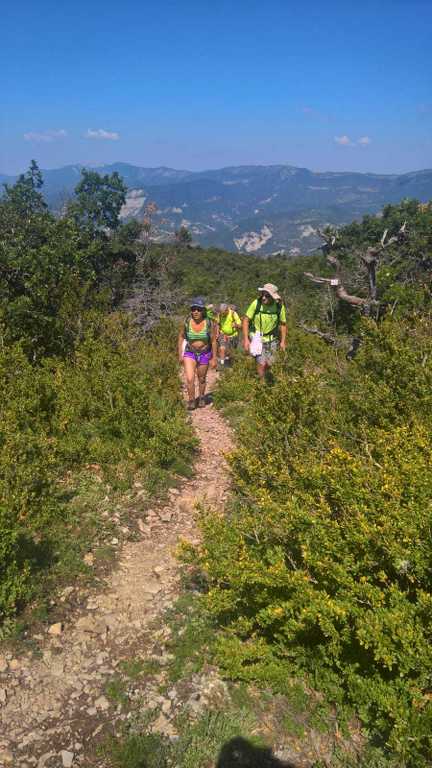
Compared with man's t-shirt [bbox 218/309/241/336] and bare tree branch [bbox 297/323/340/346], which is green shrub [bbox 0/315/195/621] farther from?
bare tree branch [bbox 297/323/340/346]

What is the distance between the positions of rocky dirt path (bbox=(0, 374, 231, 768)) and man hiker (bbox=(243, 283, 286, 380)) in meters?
3.48

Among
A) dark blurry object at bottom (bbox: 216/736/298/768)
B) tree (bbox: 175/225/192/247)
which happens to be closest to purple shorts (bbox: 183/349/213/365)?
dark blurry object at bottom (bbox: 216/736/298/768)

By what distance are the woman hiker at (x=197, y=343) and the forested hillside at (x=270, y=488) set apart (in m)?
0.55

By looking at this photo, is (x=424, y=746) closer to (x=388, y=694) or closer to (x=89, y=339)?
(x=388, y=694)

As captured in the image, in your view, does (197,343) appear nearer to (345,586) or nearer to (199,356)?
(199,356)

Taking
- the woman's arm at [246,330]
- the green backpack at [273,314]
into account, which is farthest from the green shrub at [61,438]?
the green backpack at [273,314]

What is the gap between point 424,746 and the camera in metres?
2.35

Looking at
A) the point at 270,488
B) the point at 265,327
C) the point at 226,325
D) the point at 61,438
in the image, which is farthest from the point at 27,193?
the point at 270,488

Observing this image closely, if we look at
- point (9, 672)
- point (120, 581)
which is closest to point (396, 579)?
point (120, 581)

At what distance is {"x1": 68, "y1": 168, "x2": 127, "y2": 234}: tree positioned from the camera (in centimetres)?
2267

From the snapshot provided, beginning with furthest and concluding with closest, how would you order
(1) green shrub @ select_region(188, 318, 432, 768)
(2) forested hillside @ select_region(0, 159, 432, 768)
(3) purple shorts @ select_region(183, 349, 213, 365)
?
(3) purple shorts @ select_region(183, 349, 213, 365), (2) forested hillside @ select_region(0, 159, 432, 768), (1) green shrub @ select_region(188, 318, 432, 768)

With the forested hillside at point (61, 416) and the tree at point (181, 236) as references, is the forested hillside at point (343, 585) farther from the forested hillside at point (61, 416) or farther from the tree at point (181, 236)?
the tree at point (181, 236)

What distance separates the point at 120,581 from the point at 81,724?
121 cm

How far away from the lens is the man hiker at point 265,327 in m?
7.42
